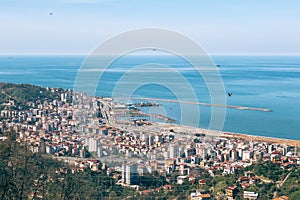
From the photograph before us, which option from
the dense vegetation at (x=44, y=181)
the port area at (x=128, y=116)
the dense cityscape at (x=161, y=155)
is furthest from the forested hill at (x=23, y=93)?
the dense vegetation at (x=44, y=181)

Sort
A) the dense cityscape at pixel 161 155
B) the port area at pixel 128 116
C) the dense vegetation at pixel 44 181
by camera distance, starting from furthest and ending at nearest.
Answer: the port area at pixel 128 116 → the dense cityscape at pixel 161 155 → the dense vegetation at pixel 44 181

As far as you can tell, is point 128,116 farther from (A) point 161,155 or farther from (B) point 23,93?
(B) point 23,93

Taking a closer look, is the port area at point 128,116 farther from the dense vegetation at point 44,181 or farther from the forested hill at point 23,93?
the forested hill at point 23,93

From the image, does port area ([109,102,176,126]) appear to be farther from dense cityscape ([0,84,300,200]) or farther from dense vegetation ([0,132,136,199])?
dense vegetation ([0,132,136,199])

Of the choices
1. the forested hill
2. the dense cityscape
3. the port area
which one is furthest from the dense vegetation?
the forested hill

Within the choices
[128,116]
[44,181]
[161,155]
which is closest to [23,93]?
[128,116]

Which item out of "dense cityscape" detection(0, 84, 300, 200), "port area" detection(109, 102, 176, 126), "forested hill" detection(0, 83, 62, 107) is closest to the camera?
"dense cityscape" detection(0, 84, 300, 200)

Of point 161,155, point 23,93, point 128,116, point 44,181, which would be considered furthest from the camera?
point 23,93

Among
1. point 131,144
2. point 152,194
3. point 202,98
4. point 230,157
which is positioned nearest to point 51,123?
point 131,144
